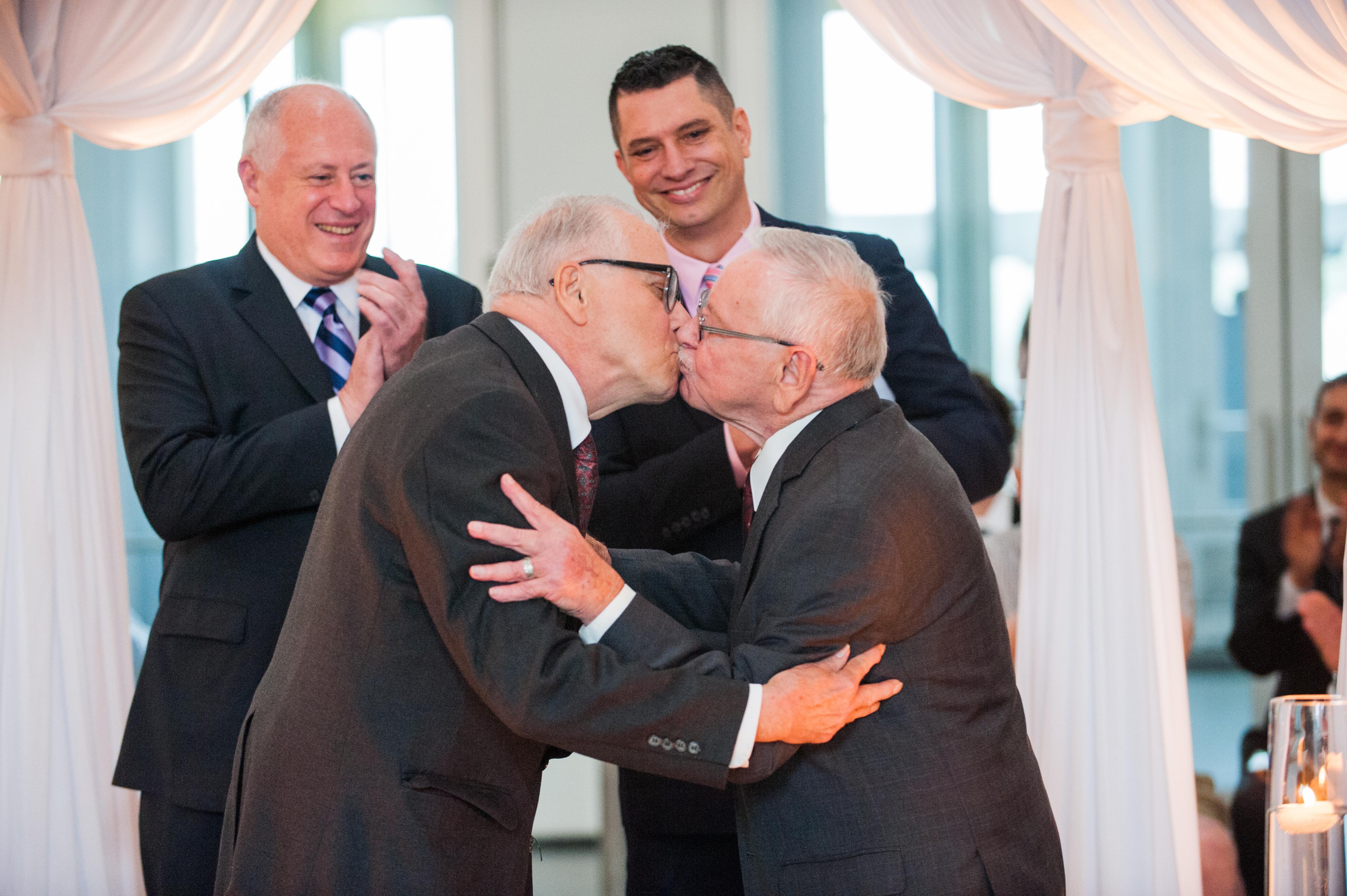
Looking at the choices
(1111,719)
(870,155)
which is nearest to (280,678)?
(1111,719)

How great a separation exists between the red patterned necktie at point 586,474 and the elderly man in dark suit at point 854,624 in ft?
0.85

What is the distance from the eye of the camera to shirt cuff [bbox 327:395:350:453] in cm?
221

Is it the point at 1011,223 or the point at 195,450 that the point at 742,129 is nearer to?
the point at 195,450

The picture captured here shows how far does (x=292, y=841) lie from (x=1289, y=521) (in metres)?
3.42

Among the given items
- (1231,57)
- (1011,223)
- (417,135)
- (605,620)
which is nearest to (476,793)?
(605,620)

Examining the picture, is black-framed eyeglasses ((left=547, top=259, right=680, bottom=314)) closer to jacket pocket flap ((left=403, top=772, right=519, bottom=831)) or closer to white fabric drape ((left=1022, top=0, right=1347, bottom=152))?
jacket pocket flap ((left=403, top=772, right=519, bottom=831))

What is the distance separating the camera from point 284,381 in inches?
93.9

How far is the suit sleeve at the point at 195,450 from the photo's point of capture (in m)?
2.20

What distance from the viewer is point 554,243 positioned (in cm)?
189

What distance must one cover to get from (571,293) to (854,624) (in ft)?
2.12

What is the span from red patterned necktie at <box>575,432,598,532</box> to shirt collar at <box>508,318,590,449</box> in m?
0.04

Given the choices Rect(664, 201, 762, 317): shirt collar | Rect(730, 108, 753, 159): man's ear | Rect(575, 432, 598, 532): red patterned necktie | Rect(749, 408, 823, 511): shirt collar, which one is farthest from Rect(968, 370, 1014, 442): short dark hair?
Rect(575, 432, 598, 532): red patterned necktie

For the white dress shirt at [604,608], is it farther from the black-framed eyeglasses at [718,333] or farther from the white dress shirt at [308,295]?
the white dress shirt at [308,295]

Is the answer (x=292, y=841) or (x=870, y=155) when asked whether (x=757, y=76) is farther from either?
(x=292, y=841)
